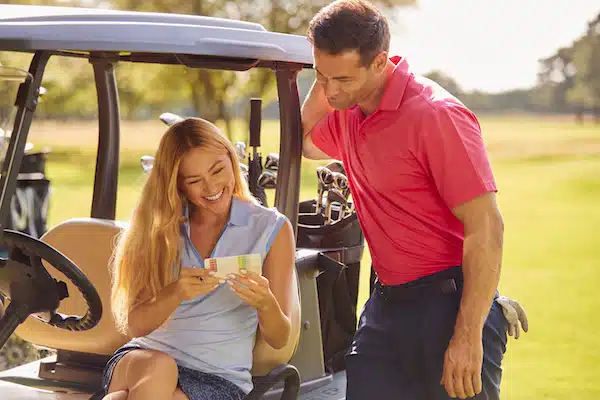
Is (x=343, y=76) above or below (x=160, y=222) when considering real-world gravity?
above

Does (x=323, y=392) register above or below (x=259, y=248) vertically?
below

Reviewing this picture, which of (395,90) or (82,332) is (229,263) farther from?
(82,332)

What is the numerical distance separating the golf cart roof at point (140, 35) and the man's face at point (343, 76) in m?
0.33

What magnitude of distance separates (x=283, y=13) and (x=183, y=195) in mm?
21037

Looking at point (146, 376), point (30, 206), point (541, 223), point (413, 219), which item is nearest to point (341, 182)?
point (413, 219)

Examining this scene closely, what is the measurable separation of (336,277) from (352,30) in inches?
52.3

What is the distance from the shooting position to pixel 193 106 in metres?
24.2

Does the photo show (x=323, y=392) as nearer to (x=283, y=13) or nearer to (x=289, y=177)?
(x=289, y=177)

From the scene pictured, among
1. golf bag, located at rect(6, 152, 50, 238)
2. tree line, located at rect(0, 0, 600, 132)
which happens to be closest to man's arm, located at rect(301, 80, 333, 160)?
golf bag, located at rect(6, 152, 50, 238)

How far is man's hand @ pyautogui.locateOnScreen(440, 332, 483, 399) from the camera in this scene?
2.41 m

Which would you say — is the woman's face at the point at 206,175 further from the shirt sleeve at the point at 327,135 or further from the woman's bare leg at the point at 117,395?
the woman's bare leg at the point at 117,395

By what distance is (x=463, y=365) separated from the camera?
2.41 metres

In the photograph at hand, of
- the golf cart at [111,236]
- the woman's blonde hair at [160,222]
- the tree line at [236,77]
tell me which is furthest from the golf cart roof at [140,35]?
the tree line at [236,77]

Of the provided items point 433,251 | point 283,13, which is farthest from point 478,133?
point 283,13
